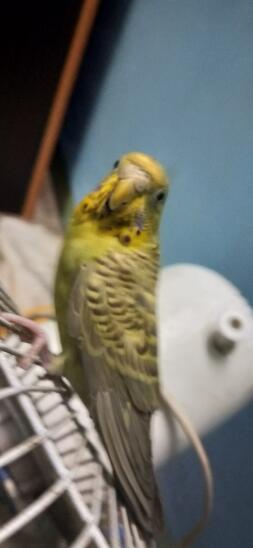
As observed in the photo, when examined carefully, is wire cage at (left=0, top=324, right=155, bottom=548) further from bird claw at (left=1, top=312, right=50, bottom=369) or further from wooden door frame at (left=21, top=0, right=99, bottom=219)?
wooden door frame at (left=21, top=0, right=99, bottom=219)

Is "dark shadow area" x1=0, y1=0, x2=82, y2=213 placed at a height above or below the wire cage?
above

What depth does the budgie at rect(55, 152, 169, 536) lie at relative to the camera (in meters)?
0.59

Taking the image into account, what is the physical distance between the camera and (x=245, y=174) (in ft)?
3.09

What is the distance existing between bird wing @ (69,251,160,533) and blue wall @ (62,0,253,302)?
0.99 ft

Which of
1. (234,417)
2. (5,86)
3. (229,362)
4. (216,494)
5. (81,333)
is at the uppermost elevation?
(5,86)

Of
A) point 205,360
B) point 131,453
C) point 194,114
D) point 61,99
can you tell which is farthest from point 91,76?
point 131,453

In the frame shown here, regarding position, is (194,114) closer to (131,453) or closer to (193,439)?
(193,439)

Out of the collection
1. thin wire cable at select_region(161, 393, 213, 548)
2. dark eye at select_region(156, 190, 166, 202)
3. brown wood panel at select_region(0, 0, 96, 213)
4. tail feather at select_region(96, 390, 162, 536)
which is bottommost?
thin wire cable at select_region(161, 393, 213, 548)

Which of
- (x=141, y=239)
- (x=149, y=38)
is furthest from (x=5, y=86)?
(x=141, y=239)

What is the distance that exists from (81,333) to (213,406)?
0.77 feet

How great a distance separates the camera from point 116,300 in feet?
2.05

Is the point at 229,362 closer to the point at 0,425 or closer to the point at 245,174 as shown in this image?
the point at 245,174

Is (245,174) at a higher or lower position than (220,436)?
higher

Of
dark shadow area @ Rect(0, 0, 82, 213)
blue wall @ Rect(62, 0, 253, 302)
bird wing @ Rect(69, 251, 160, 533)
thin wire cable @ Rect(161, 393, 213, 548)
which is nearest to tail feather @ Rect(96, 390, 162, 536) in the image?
bird wing @ Rect(69, 251, 160, 533)
